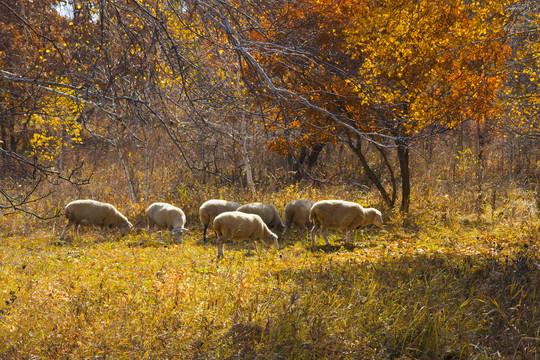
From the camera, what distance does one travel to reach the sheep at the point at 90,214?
36.7ft

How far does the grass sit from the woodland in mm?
29

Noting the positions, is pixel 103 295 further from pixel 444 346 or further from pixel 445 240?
pixel 445 240

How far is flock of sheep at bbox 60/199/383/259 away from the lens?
9.82 meters

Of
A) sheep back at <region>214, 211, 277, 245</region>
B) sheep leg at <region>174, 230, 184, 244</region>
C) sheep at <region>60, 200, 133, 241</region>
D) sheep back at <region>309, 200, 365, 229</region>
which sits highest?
sheep back at <region>309, 200, 365, 229</region>

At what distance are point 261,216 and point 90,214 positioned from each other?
4.68m

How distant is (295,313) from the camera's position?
16.2ft

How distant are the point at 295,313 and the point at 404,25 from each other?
19.9 feet

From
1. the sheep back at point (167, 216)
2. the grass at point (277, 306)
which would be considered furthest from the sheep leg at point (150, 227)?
the grass at point (277, 306)

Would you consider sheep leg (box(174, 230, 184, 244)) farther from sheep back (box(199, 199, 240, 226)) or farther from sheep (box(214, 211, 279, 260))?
sheep (box(214, 211, 279, 260))

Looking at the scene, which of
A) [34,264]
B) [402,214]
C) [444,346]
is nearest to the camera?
[444,346]

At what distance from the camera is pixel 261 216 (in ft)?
36.2

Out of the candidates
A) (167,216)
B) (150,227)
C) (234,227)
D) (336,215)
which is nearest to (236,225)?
(234,227)

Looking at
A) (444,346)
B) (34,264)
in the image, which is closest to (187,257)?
(34,264)

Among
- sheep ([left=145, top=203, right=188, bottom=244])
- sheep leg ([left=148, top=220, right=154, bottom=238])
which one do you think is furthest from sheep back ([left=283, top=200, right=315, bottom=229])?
sheep leg ([left=148, top=220, right=154, bottom=238])
